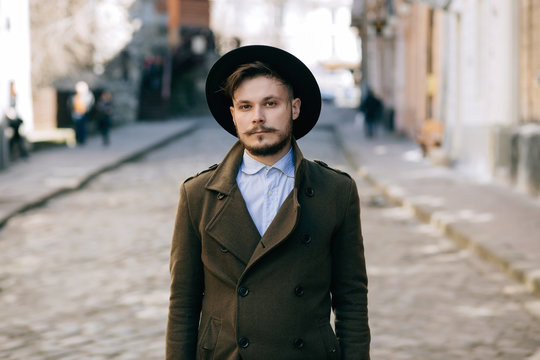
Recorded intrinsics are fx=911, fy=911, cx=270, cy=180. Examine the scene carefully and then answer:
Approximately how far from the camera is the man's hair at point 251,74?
2549 mm

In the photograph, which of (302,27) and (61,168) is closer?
(61,168)

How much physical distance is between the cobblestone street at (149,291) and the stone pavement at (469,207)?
6.4 inches

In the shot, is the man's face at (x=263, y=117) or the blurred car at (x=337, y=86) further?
the blurred car at (x=337, y=86)

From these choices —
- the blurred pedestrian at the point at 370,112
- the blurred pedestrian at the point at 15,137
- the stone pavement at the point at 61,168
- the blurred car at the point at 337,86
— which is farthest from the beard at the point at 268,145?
the blurred car at the point at 337,86

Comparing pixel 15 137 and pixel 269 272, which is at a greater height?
pixel 269 272

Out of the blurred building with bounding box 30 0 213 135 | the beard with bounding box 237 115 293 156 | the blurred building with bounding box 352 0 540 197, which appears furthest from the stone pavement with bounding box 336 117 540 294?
the blurred building with bounding box 30 0 213 135

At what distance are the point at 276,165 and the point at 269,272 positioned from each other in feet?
1.01

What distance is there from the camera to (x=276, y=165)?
8.41 ft

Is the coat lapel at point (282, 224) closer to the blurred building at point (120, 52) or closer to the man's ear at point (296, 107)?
the man's ear at point (296, 107)

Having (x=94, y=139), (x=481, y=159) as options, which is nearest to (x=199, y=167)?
(x=481, y=159)

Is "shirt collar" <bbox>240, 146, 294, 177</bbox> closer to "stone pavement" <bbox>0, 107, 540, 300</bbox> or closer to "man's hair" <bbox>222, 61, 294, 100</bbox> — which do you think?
"man's hair" <bbox>222, 61, 294, 100</bbox>

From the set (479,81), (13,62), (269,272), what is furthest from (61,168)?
(269,272)

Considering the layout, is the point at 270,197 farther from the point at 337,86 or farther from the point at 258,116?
the point at 337,86

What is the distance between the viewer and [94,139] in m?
27.6
